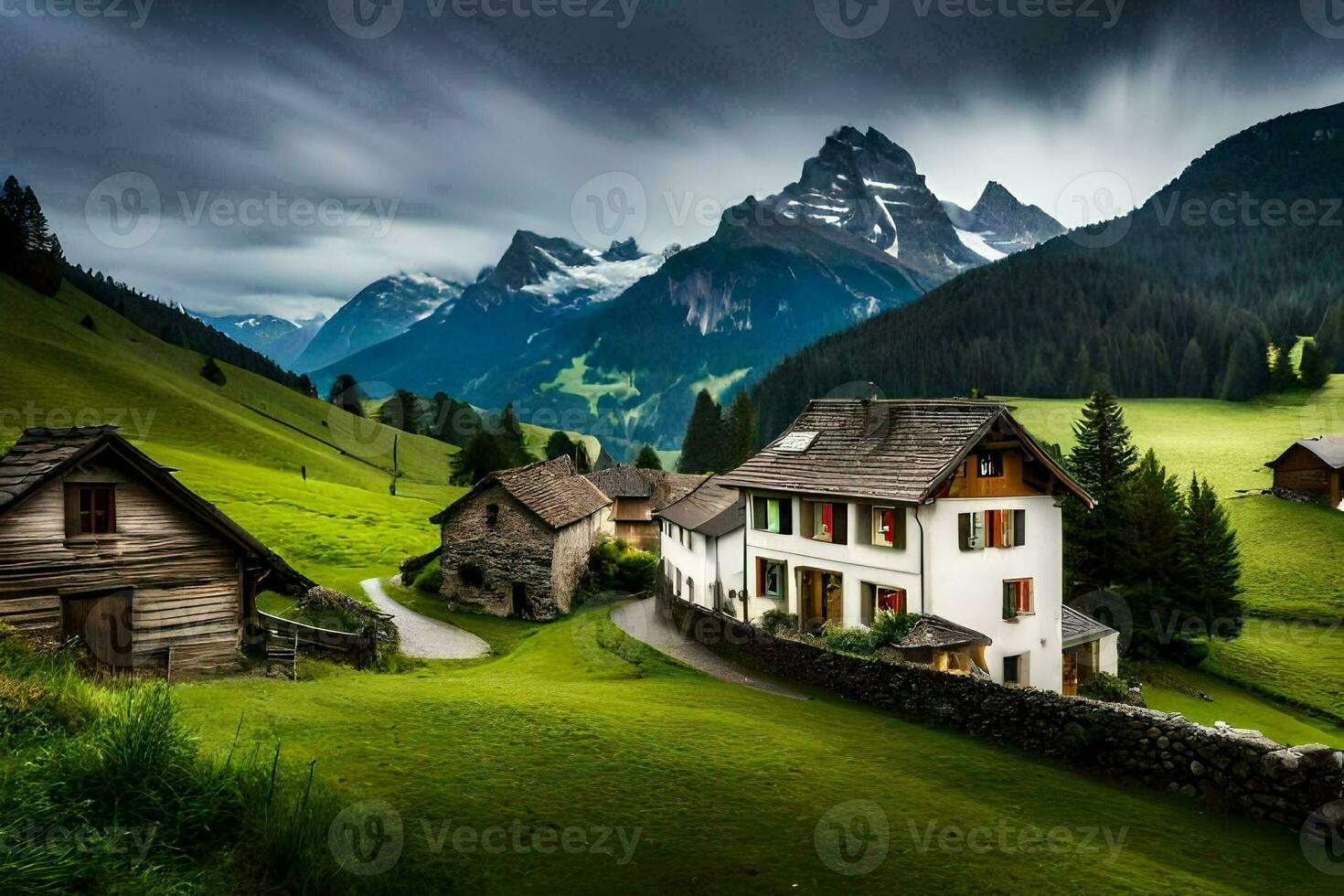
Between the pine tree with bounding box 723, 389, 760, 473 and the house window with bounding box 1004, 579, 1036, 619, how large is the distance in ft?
337

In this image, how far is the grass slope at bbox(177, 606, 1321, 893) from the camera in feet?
35.5

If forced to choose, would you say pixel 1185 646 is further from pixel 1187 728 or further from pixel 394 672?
pixel 394 672

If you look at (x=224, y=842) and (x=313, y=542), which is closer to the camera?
(x=224, y=842)

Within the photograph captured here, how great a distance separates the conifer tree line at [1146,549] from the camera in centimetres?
5484

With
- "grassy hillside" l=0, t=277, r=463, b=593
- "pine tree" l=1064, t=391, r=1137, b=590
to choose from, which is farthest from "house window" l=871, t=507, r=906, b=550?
"grassy hillside" l=0, t=277, r=463, b=593

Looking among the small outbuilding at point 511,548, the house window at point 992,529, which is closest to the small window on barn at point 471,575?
the small outbuilding at point 511,548

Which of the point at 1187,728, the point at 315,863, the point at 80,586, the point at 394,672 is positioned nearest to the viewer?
the point at 315,863

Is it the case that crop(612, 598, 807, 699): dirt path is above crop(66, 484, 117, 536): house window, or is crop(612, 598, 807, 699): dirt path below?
below

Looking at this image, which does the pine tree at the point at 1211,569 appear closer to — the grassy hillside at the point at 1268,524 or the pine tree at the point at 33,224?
the grassy hillside at the point at 1268,524

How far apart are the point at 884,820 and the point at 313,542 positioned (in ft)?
180

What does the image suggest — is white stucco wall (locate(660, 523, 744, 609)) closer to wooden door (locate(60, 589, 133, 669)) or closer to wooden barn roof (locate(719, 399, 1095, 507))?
wooden barn roof (locate(719, 399, 1095, 507))

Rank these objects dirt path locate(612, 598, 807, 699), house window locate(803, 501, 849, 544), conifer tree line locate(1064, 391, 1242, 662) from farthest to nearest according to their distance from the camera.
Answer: conifer tree line locate(1064, 391, 1242, 662), house window locate(803, 501, 849, 544), dirt path locate(612, 598, 807, 699)

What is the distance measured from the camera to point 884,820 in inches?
524

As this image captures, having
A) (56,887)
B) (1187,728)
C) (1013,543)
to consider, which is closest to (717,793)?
(56,887)
